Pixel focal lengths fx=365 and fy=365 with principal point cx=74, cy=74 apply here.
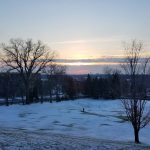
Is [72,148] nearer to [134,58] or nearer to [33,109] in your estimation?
[134,58]

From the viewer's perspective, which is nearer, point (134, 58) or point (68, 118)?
point (134, 58)

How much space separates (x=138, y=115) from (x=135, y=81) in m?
2.20

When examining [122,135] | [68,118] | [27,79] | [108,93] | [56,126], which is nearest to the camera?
[122,135]

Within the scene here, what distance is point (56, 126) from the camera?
119 feet

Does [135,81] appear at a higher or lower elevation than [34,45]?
lower

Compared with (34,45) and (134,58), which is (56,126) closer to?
(134,58)

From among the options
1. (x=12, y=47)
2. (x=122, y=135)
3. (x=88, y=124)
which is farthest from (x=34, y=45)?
(x=122, y=135)

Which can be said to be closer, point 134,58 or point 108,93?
point 134,58

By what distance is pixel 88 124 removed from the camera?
38219mm

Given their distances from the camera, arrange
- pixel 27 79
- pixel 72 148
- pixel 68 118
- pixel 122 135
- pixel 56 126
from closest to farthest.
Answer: pixel 72 148
pixel 122 135
pixel 56 126
pixel 68 118
pixel 27 79

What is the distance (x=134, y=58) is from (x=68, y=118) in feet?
75.2

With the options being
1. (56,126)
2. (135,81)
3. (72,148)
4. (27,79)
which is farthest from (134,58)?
(27,79)

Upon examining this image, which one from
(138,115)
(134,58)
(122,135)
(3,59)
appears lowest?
(122,135)

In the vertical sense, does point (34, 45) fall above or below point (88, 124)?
above
